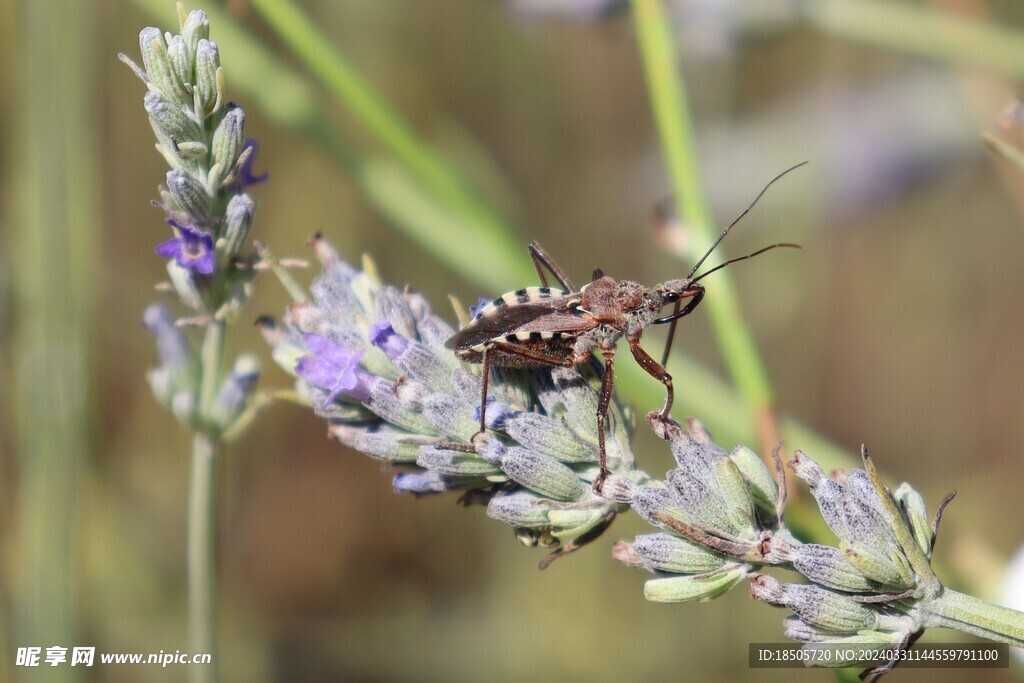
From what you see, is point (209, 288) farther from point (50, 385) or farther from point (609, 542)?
point (609, 542)

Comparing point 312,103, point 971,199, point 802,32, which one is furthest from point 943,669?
point 312,103

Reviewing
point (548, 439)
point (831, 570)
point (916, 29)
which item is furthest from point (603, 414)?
point (916, 29)

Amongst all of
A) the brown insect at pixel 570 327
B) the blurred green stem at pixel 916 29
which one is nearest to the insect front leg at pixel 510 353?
the brown insect at pixel 570 327

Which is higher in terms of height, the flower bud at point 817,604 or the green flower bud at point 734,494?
the green flower bud at point 734,494

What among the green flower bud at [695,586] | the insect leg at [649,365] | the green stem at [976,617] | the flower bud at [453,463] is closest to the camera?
the green stem at [976,617]

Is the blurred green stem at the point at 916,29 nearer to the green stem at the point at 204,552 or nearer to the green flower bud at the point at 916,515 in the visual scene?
the green flower bud at the point at 916,515

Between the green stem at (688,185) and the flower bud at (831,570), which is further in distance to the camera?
the green stem at (688,185)

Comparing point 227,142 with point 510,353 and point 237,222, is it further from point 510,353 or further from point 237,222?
point 510,353

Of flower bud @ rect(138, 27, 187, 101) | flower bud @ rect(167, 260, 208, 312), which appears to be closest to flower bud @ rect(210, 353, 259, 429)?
→ flower bud @ rect(167, 260, 208, 312)
